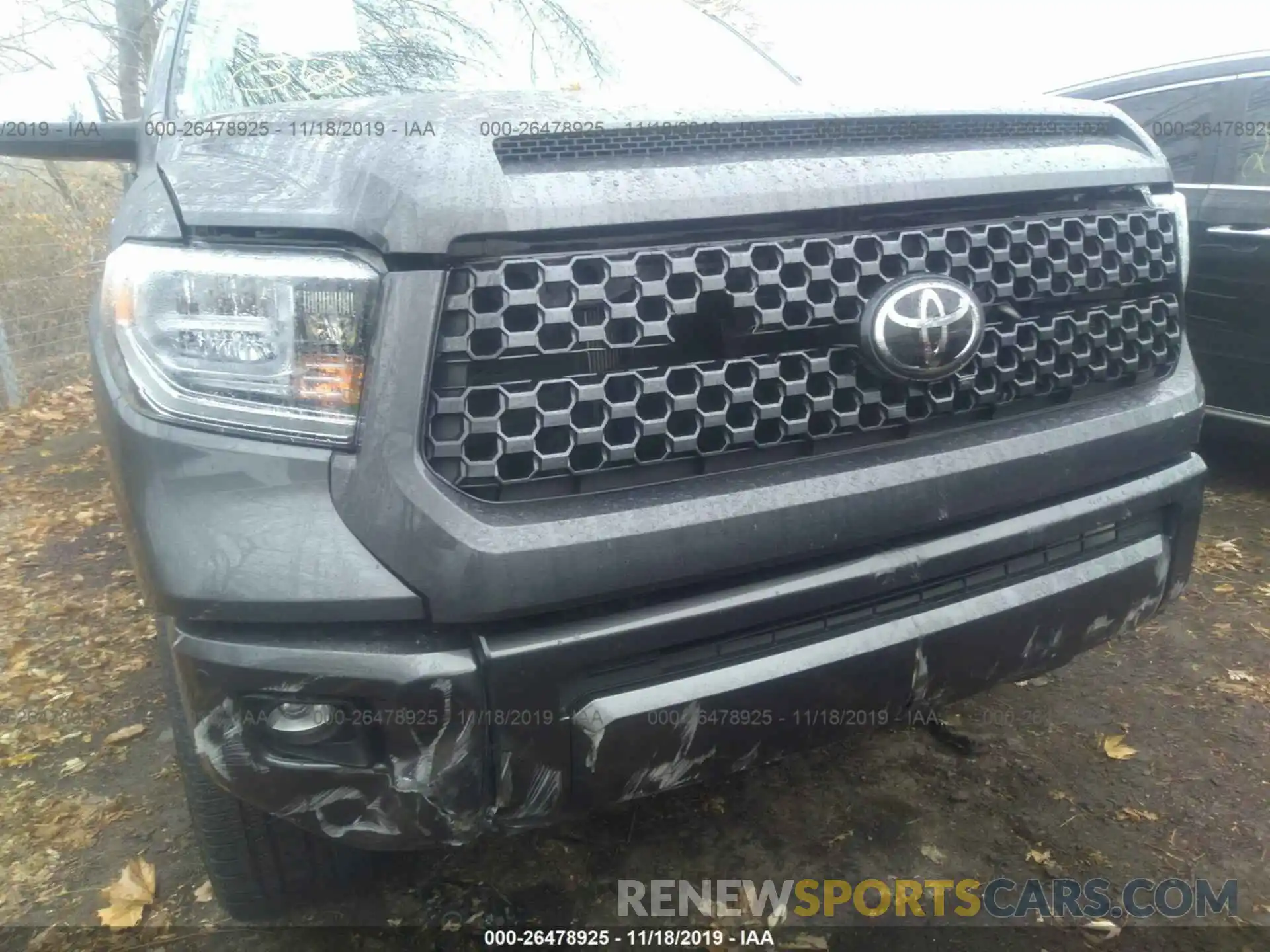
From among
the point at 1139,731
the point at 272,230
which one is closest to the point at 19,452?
the point at 272,230

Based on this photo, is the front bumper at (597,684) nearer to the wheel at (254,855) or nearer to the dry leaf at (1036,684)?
the wheel at (254,855)

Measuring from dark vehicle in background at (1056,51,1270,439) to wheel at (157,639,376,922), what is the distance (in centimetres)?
381

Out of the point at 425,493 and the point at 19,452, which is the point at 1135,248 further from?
the point at 19,452

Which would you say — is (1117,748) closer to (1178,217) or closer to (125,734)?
(1178,217)

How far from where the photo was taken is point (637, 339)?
1468 mm

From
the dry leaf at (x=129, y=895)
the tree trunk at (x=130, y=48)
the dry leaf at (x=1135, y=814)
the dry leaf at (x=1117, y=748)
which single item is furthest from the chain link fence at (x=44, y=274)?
the dry leaf at (x=1135, y=814)

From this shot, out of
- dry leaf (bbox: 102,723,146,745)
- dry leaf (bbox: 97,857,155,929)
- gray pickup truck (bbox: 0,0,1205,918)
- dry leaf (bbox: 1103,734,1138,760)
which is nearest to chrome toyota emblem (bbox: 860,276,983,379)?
gray pickup truck (bbox: 0,0,1205,918)

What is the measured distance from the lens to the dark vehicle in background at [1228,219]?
3.63 m

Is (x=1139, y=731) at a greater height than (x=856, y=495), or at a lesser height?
lesser

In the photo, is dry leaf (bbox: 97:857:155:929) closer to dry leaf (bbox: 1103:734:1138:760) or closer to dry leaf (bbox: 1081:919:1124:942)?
dry leaf (bbox: 1081:919:1124:942)

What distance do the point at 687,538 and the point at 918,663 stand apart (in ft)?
1.76

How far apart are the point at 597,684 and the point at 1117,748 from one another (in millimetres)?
1786

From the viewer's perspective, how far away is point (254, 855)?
1.83 m

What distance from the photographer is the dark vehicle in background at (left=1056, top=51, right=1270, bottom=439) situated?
363cm
